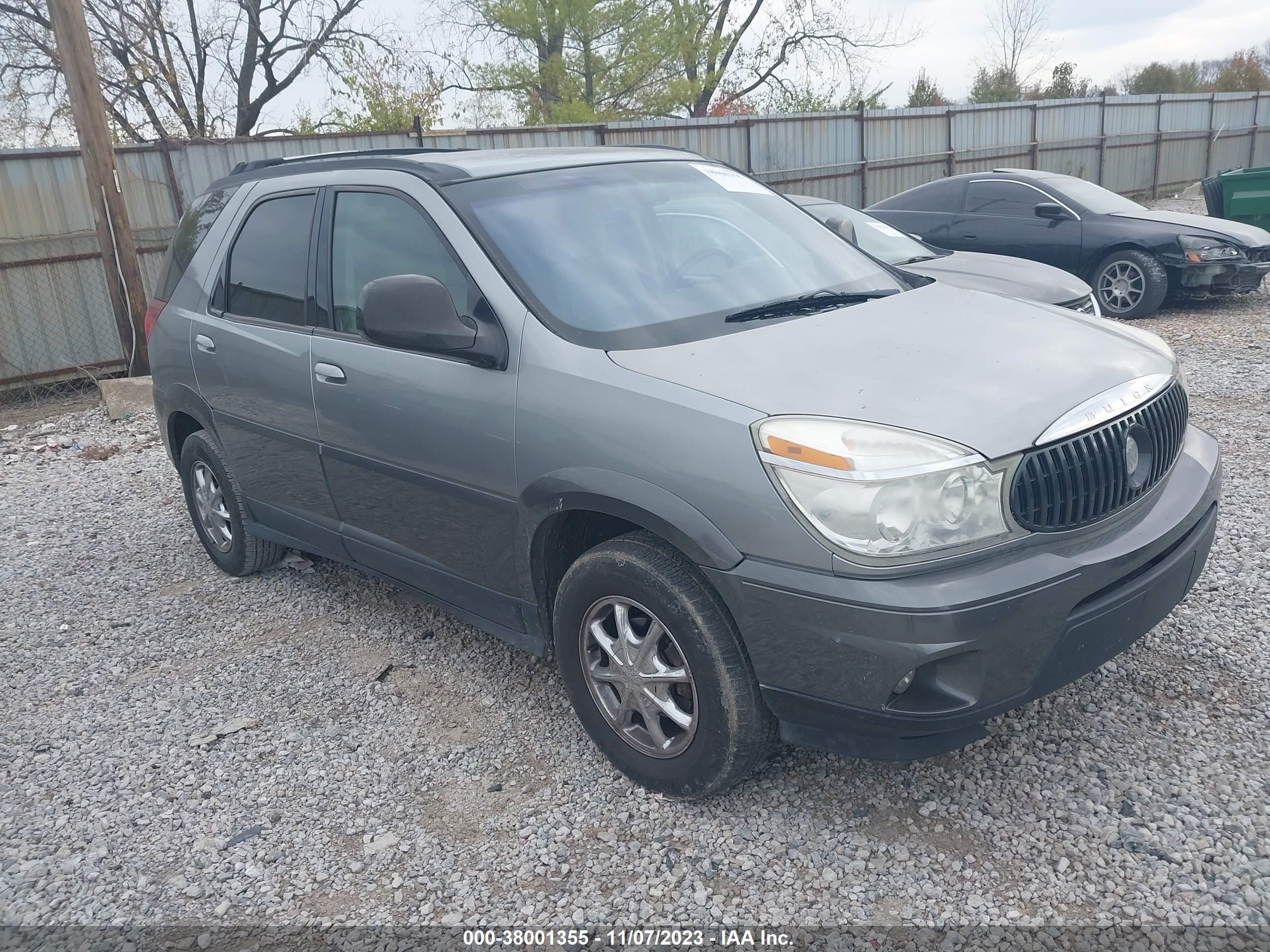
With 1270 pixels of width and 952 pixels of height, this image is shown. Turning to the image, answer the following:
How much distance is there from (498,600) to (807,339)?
1332 millimetres

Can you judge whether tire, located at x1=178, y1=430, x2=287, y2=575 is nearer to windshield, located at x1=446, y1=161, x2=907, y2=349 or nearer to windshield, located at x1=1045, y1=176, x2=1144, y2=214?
windshield, located at x1=446, y1=161, x2=907, y2=349

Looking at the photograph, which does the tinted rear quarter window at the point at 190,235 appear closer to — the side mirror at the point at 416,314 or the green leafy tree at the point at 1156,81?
the side mirror at the point at 416,314

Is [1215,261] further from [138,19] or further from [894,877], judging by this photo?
[138,19]

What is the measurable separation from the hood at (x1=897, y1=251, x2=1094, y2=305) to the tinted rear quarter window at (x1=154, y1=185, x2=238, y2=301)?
4367 mm

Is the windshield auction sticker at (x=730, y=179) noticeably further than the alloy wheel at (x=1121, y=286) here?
No

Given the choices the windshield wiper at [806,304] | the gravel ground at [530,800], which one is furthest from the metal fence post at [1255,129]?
the windshield wiper at [806,304]

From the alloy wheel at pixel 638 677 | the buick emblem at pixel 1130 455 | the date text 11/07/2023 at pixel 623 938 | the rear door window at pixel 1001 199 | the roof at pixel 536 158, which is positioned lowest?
the date text 11/07/2023 at pixel 623 938

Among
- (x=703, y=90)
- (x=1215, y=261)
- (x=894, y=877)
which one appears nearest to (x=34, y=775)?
(x=894, y=877)

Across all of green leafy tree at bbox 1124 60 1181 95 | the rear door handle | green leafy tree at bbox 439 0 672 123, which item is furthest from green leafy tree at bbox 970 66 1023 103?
the rear door handle

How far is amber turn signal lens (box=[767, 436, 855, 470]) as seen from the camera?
240 centimetres

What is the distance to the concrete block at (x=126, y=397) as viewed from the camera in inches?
352

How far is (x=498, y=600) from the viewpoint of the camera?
333cm

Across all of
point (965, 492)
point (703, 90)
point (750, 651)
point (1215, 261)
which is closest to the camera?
point (965, 492)

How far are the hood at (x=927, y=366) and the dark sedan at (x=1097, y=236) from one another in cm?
747
